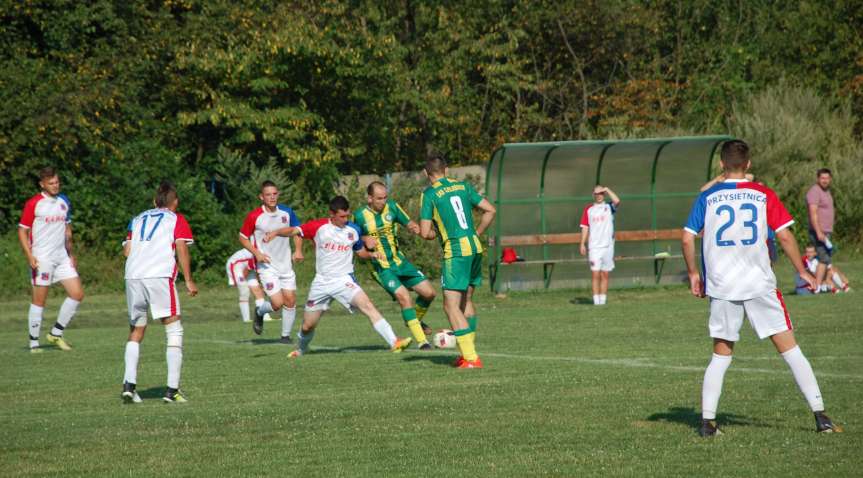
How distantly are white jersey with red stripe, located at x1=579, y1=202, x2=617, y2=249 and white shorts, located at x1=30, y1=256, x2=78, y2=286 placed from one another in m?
9.90

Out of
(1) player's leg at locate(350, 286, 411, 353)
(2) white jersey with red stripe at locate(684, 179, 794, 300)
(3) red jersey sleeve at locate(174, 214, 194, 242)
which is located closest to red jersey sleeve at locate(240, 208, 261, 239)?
(1) player's leg at locate(350, 286, 411, 353)

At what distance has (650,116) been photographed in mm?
43281

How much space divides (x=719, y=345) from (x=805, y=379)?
1.94 feet

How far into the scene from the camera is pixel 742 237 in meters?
8.20

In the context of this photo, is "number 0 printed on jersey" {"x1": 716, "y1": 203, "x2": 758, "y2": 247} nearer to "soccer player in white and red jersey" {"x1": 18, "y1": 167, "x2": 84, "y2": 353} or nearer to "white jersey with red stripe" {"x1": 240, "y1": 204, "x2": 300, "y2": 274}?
"white jersey with red stripe" {"x1": 240, "y1": 204, "x2": 300, "y2": 274}

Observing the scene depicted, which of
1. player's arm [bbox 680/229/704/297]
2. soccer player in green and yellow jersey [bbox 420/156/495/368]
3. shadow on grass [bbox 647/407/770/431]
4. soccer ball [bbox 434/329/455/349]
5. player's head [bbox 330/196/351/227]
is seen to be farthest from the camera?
player's head [bbox 330/196/351/227]

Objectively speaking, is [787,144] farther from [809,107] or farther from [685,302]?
[685,302]

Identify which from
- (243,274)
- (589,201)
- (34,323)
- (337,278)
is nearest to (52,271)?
(34,323)

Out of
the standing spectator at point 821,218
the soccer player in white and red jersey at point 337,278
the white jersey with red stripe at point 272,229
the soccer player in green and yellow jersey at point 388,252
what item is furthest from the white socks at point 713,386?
the standing spectator at point 821,218

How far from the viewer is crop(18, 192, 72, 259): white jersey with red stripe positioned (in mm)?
16531

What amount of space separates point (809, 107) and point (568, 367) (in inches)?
1104

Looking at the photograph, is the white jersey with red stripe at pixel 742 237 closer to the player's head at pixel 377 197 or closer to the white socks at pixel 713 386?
the white socks at pixel 713 386

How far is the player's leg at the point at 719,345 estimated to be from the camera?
809 cm

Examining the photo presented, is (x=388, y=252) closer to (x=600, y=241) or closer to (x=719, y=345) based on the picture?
(x=719, y=345)
